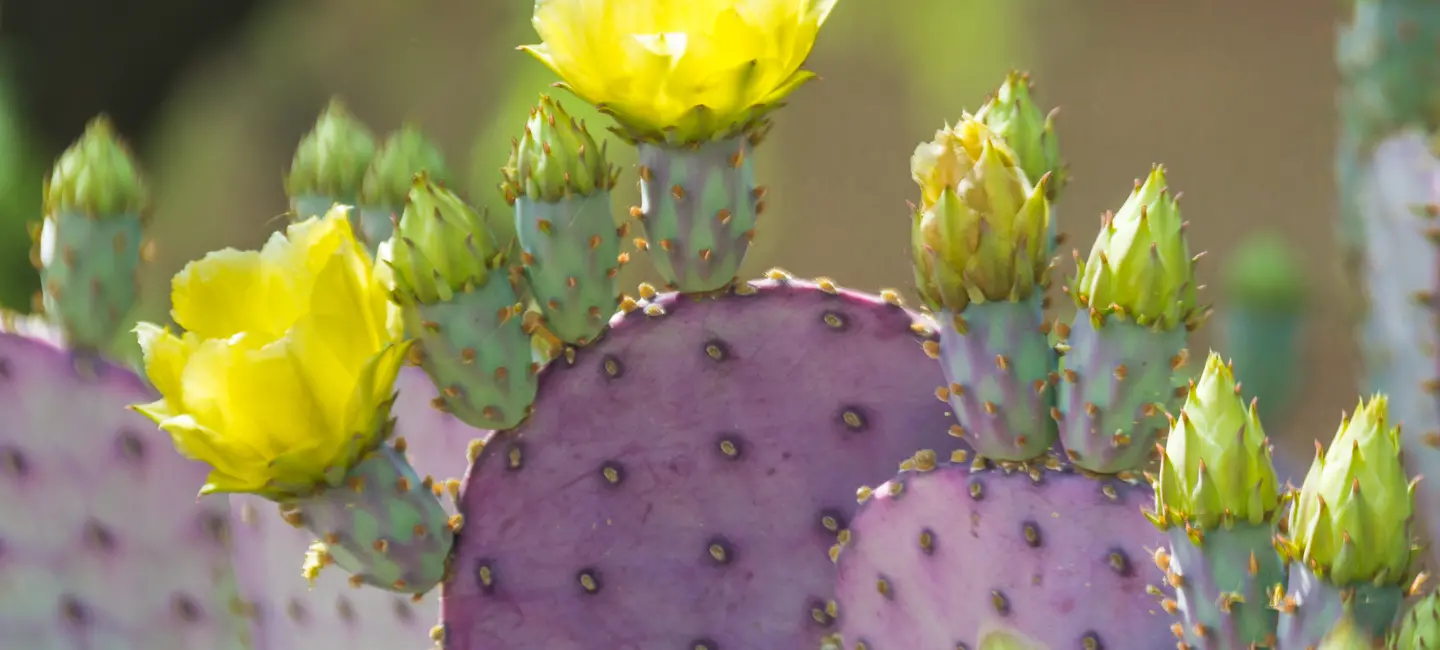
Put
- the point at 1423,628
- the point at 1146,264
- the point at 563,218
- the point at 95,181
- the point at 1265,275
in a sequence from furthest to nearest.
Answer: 1. the point at 1265,275
2. the point at 95,181
3. the point at 563,218
4. the point at 1146,264
5. the point at 1423,628

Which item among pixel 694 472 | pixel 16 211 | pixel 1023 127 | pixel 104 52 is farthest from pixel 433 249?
pixel 104 52

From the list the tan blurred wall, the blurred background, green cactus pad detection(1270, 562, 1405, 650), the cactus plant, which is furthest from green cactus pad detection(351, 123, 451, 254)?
the tan blurred wall

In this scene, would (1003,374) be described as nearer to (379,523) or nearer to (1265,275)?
(379,523)

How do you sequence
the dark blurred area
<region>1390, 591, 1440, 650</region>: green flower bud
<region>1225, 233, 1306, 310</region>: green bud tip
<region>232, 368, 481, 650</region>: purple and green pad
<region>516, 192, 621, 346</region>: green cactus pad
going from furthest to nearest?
the dark blurred area < <region>1225, 233, 1306, 310</region>: green bud tip < <region>232, 368, 481, 650</region>: purple and green pad < <region>516, 192, 621, 346</region>: green cactus pad < <region>1390, 591, 1440, 650</region>: green flower bud

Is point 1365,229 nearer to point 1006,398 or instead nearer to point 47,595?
point 1006,398

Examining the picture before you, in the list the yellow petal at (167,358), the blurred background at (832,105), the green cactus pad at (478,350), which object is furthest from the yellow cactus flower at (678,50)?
the blurred background at (832,105)

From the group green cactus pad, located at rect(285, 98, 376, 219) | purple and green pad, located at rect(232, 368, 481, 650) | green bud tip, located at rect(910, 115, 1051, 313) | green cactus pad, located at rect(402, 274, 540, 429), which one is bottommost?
purple and green pad, located at rect(232, 368, 481, 650)

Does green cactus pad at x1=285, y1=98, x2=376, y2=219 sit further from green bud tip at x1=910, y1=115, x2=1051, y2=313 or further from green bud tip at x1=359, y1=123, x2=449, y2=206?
green bud tip at x1=910, y1=115, x2=1051, y2=313
